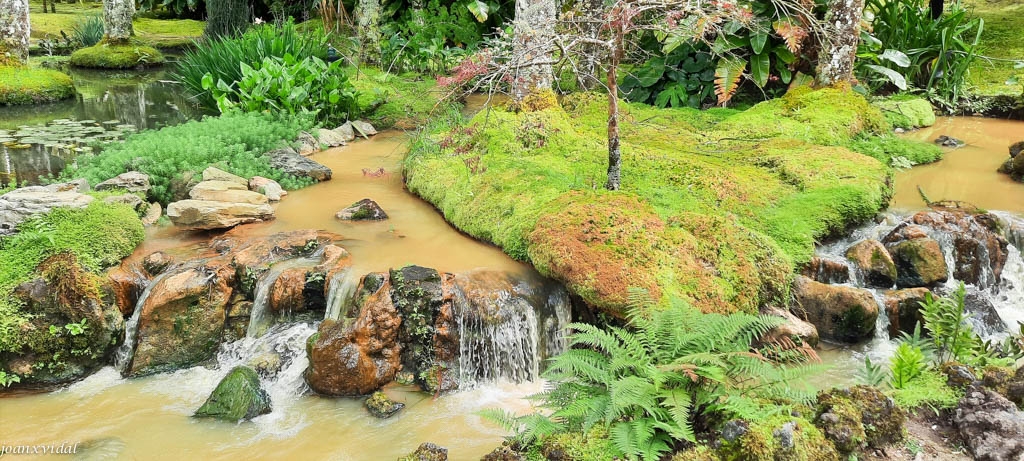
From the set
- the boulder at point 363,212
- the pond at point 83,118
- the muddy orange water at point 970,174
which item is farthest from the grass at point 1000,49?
the pond at point 83,118

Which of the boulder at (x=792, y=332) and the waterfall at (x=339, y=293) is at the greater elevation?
the boulder at (x=792, y=332)

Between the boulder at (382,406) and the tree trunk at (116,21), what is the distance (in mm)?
17426

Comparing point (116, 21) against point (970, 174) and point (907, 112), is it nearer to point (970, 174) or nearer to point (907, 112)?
point (907, 112)

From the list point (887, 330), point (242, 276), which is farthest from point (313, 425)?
point (887, 330)

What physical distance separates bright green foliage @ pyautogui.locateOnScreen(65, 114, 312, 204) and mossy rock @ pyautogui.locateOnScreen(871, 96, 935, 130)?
8921 millimetres

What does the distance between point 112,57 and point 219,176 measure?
42.8ft

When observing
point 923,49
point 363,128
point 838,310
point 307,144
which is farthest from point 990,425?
point 923,49

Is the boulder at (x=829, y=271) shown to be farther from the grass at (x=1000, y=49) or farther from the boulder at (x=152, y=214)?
the grass at (x=1000, y=49)

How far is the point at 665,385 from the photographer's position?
388 cm

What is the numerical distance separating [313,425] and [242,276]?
68.2 inches

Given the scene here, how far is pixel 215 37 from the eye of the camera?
18531mm

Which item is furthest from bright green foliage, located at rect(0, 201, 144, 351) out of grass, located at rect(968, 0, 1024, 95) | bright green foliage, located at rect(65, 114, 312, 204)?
grass, located at rect(968, 0, 1024, 95)

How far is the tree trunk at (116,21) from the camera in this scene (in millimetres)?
18562

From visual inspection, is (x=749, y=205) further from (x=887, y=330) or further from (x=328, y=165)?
(x=328, y=165)
